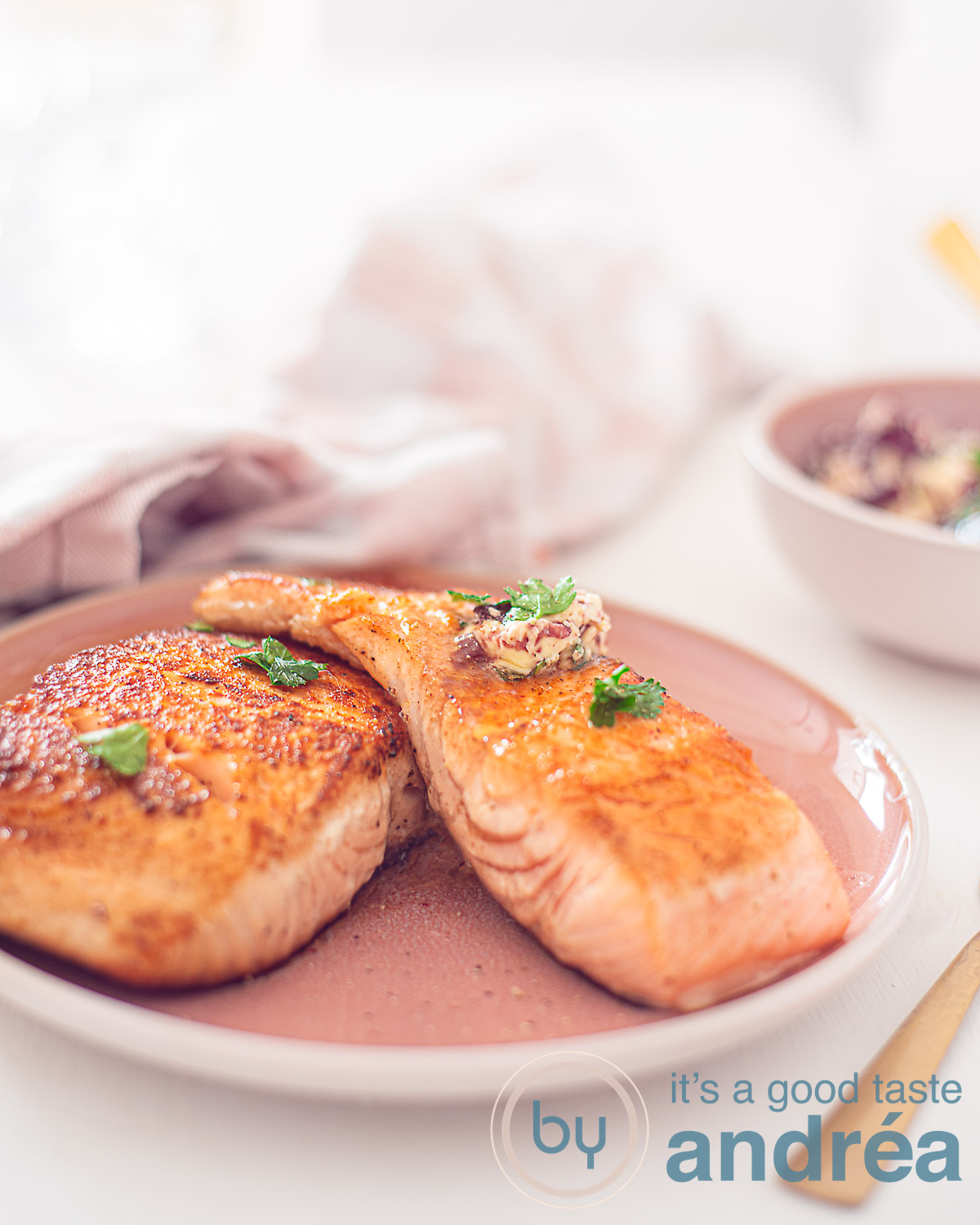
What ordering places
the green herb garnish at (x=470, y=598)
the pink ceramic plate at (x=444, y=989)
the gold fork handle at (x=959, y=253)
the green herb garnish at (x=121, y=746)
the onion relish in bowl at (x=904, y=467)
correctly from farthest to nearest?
the gold fork handle at (x=959, y=253) < the onion relish in bowl at (x=904, y=467) < the green herb garnish at (x=470, y=598) < the green herb garnish at (x=121, y=746) < the pink ceramic plate at (x=444, y=989)

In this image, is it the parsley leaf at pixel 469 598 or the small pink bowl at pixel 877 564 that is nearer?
the parsley leaf at pixel 469 598

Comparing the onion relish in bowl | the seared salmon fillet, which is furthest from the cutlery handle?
the onion relish in bowl

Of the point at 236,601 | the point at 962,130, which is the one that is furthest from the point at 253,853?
the point at 962,130

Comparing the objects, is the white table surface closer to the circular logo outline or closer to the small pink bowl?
the circular logo outline

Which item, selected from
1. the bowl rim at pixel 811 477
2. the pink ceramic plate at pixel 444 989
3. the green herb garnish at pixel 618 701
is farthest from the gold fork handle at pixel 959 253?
the green herb garnish at pixel 618 701

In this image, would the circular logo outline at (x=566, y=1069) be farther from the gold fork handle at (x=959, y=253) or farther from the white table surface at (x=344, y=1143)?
the gold fork handle at (x=959, y=253)

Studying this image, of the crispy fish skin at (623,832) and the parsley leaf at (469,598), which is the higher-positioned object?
the parsley leaf at (469,598)
